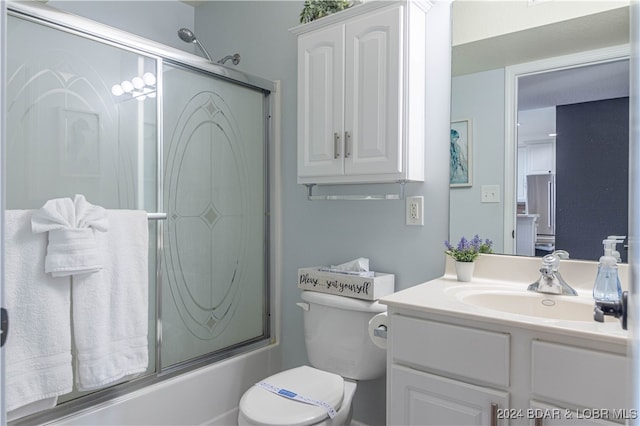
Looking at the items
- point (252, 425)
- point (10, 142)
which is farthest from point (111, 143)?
point (252, 425)

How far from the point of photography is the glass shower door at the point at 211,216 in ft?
6.28

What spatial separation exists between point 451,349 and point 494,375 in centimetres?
13

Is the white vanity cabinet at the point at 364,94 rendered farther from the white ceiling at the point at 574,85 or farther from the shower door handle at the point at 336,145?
the white ceiling at the point at 574,85

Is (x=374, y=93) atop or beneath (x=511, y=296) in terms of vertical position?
atop

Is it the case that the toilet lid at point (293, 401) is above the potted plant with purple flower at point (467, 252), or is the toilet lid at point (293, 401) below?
below

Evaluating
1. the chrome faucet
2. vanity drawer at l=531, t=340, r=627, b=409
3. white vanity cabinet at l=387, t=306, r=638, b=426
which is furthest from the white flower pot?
vanity drawer at l=531, t=340, r=627, b=409

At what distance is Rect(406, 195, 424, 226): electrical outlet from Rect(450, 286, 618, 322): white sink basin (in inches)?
15.4

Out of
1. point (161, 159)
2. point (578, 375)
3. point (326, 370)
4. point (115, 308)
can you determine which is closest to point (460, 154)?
point (578, 375)

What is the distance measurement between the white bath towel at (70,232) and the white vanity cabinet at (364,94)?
91cm

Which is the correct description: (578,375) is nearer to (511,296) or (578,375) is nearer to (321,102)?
(511,296)

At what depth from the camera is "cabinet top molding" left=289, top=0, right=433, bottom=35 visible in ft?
5.66

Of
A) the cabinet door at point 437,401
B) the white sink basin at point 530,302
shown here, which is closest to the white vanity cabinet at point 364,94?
the white sink basin at point 530,302

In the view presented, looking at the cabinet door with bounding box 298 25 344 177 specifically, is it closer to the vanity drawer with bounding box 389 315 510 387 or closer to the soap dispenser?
the vanity drawer with bounding box 389 315 510 387

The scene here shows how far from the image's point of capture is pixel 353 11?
1.82m
